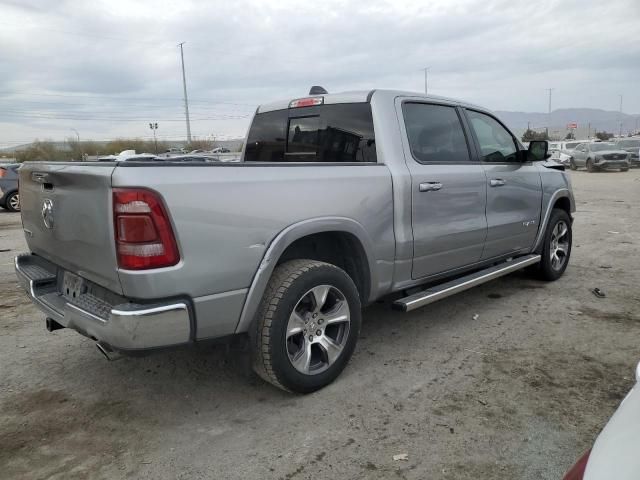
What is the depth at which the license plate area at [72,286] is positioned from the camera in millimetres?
2920

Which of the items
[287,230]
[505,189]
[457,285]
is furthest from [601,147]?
[287,230]

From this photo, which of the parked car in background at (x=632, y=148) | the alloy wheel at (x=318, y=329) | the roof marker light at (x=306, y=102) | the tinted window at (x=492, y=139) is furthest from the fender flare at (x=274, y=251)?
the parked car in background at (x=632, y=148)

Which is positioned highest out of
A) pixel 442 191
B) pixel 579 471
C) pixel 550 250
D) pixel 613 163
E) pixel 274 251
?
pixel 442 191

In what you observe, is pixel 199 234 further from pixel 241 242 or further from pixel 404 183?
pixel 404 183

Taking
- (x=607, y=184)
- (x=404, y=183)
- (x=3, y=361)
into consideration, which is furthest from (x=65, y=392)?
(x=607, y=184)

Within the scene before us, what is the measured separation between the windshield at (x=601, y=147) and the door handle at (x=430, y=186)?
26.3 meters

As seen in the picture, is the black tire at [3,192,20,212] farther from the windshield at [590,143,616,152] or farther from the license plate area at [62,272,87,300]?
the windshield at [590,143,616,152]

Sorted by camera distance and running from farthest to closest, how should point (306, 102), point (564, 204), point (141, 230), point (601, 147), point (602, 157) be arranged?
point (601, 147)
point (602, 157)
point (564, 204)
point (306, 102)
point (141, 230)

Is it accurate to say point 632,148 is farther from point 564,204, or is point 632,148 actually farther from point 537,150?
point 537,150

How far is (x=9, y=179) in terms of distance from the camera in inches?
562

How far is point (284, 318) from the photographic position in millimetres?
2953

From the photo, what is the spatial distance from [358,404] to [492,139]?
293cm

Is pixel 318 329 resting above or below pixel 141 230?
below

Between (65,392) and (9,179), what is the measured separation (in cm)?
1314
